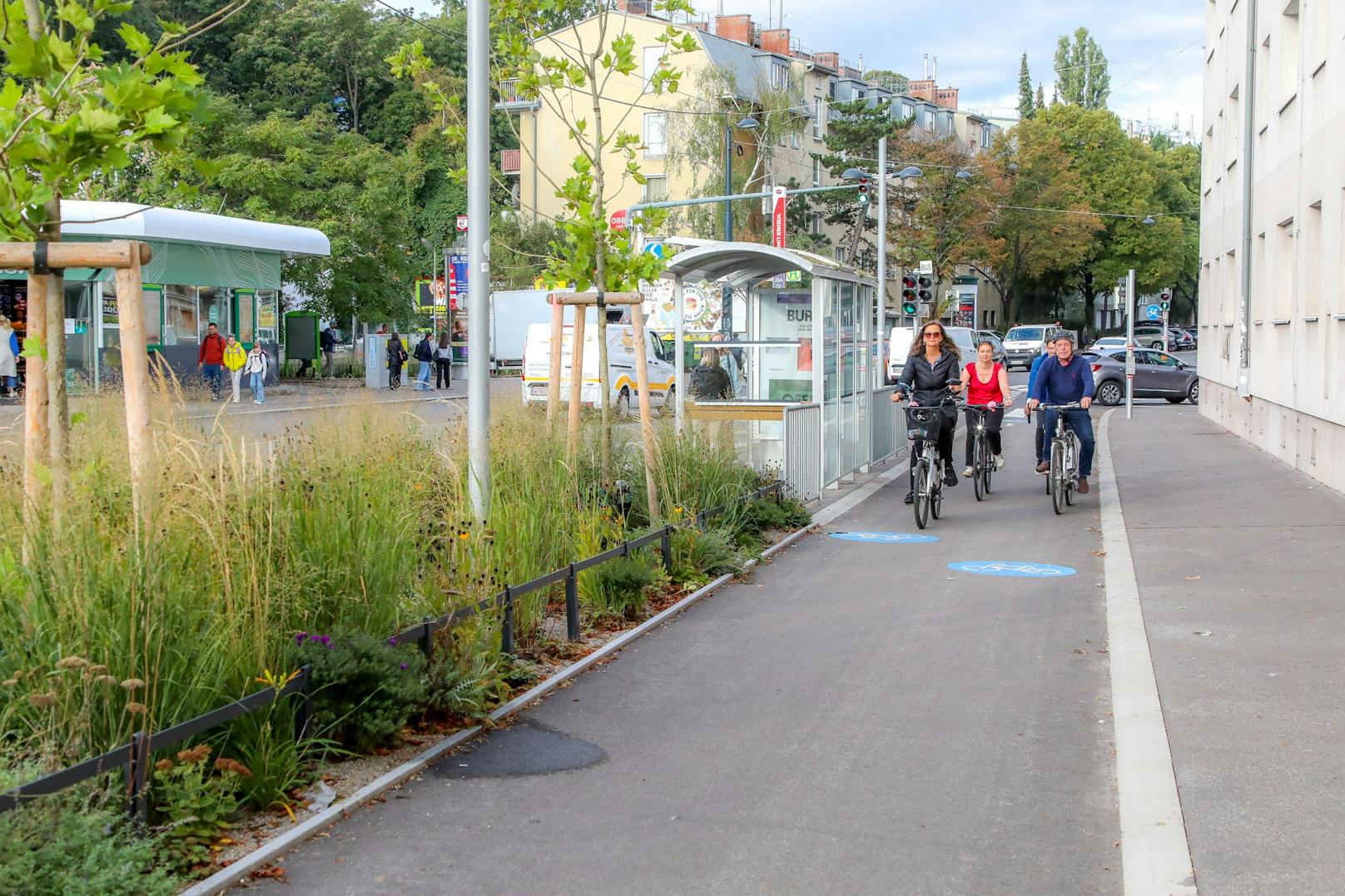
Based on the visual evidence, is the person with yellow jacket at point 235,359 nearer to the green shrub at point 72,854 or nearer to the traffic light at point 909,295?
the traffic light at point 909,295

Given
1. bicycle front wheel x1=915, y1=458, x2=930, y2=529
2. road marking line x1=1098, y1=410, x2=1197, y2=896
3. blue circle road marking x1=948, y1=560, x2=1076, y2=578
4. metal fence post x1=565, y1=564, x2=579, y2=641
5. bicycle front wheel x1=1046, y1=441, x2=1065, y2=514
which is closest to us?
road marking line x1=1098, y1=410, x2=1197, y2=896

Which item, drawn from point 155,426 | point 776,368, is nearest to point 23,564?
point 155,426

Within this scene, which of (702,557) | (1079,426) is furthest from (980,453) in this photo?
(702,557)

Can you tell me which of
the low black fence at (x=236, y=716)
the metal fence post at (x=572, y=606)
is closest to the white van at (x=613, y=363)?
the metal fence post at (x=572, y=606)

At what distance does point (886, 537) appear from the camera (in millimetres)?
12844

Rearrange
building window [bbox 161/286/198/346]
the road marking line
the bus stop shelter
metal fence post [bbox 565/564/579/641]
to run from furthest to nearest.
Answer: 1. building window [bbox 161/286/198/346]
2. the bus stop shelter
3. metal fence post [bbox 565/564/579/641]
4. the road marking line

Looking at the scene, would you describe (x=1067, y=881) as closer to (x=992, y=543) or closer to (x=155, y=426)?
(x=155, y=426)

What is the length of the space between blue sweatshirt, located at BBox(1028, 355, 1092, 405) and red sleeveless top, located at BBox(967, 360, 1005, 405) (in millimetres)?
848

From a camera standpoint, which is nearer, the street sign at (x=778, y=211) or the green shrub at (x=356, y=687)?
the green shrub at (x=356, y=687)

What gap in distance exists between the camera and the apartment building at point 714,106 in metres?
56.2

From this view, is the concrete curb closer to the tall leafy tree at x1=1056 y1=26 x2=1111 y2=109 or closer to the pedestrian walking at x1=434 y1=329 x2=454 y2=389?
the pedestrian walking at x1=434 y1=329 x2=454 y2=389

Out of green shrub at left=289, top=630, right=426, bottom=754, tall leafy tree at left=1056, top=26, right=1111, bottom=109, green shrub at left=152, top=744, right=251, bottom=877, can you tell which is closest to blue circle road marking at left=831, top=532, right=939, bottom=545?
green shrub at left=289, top=630, right=426, bottom=754

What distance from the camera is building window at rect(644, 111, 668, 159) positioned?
60.0 m

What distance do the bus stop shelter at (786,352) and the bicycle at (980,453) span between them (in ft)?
5.13
